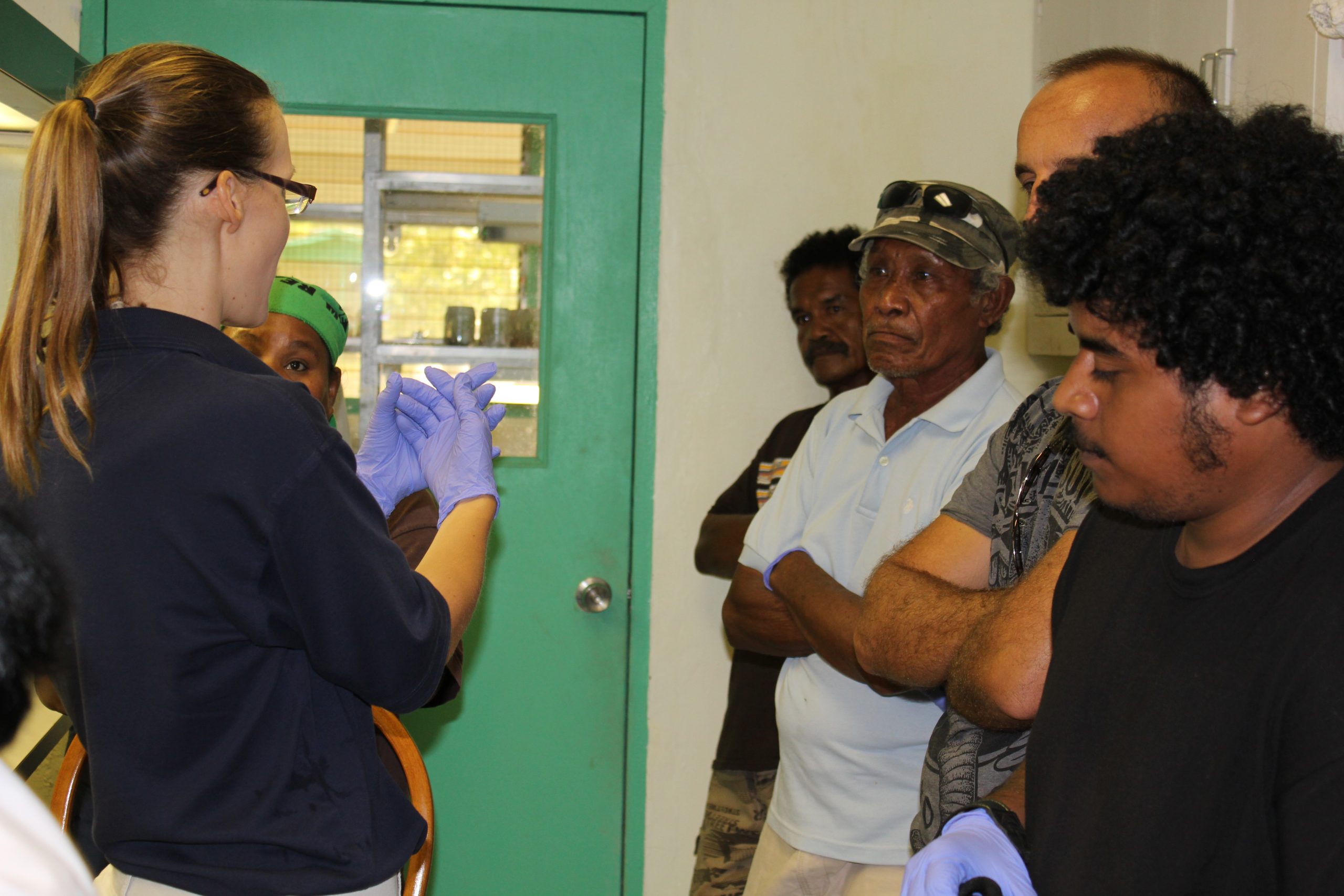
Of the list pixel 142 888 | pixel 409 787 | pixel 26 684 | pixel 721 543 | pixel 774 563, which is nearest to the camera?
pixel 26 684

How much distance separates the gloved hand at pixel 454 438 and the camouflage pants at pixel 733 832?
1.06 metres

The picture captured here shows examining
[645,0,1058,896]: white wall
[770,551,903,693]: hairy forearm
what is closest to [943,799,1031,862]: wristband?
[770,551,903,693]: hairy forearm

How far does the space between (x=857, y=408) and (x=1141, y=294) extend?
3.84 ft

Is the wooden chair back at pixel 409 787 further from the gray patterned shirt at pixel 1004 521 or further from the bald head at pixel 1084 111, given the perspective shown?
the bald head at pixel 1084 111

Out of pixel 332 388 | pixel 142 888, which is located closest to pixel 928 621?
pixel 142 888

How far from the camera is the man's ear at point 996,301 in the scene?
201cm

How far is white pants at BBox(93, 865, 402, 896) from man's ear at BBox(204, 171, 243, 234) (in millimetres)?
699

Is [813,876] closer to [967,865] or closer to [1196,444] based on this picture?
[967,865]

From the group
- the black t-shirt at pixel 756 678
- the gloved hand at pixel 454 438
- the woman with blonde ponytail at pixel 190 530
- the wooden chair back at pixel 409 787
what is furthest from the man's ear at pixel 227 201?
the black t-shirt at pixel 756 678

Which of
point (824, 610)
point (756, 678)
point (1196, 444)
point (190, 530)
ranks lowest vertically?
point (756, 678)

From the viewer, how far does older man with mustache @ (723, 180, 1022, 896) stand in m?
1.76

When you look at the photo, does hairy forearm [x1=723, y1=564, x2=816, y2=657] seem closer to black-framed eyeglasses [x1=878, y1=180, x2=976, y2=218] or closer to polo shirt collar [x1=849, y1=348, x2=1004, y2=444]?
polo shirt collar [x1=849, y1=348, x2=1004, y2=444]

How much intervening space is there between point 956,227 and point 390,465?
111 centimetres

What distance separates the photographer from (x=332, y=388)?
81.0 inches
